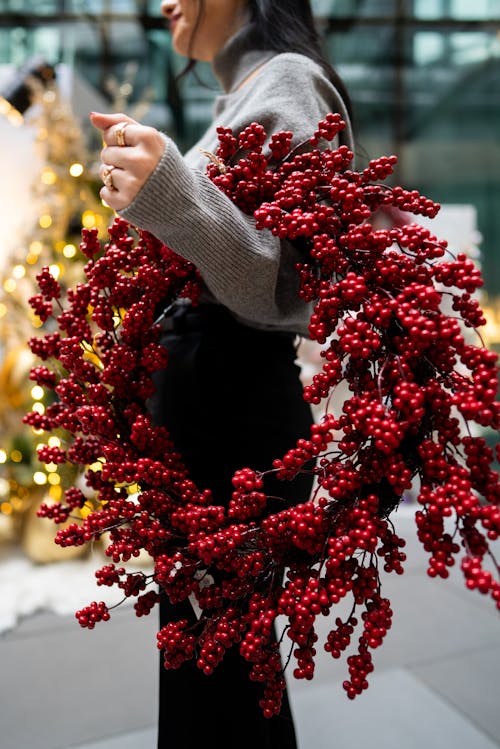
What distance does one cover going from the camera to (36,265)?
2379mm

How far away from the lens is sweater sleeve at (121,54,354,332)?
56cm

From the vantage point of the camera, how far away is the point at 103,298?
0.70 m

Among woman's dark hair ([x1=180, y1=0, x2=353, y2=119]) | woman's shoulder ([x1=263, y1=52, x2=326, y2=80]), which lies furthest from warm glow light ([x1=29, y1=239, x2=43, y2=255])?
woman's shoulder ([x1=263, y1=52, x2=326, y2=80])

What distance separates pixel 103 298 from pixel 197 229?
0.57ft

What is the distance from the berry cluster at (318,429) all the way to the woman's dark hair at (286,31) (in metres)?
0.21

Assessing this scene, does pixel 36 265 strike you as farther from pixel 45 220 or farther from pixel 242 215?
pixel 242 215

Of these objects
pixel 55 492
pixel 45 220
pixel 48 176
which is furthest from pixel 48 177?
pixel 55 492

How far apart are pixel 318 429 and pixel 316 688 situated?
127 cm

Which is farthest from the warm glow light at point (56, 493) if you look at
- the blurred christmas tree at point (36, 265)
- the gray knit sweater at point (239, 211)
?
the gray knit sweater at point (239, 211)

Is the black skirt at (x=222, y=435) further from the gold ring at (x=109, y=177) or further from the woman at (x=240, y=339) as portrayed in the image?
the gold ring at (x=109, y=177)

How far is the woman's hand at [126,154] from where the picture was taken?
1.77 feet

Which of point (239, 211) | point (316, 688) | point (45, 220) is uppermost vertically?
point (45, 220)

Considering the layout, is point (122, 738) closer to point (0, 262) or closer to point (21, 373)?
point (21, 373)

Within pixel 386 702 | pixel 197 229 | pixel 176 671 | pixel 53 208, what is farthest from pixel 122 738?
pixel 53 208
